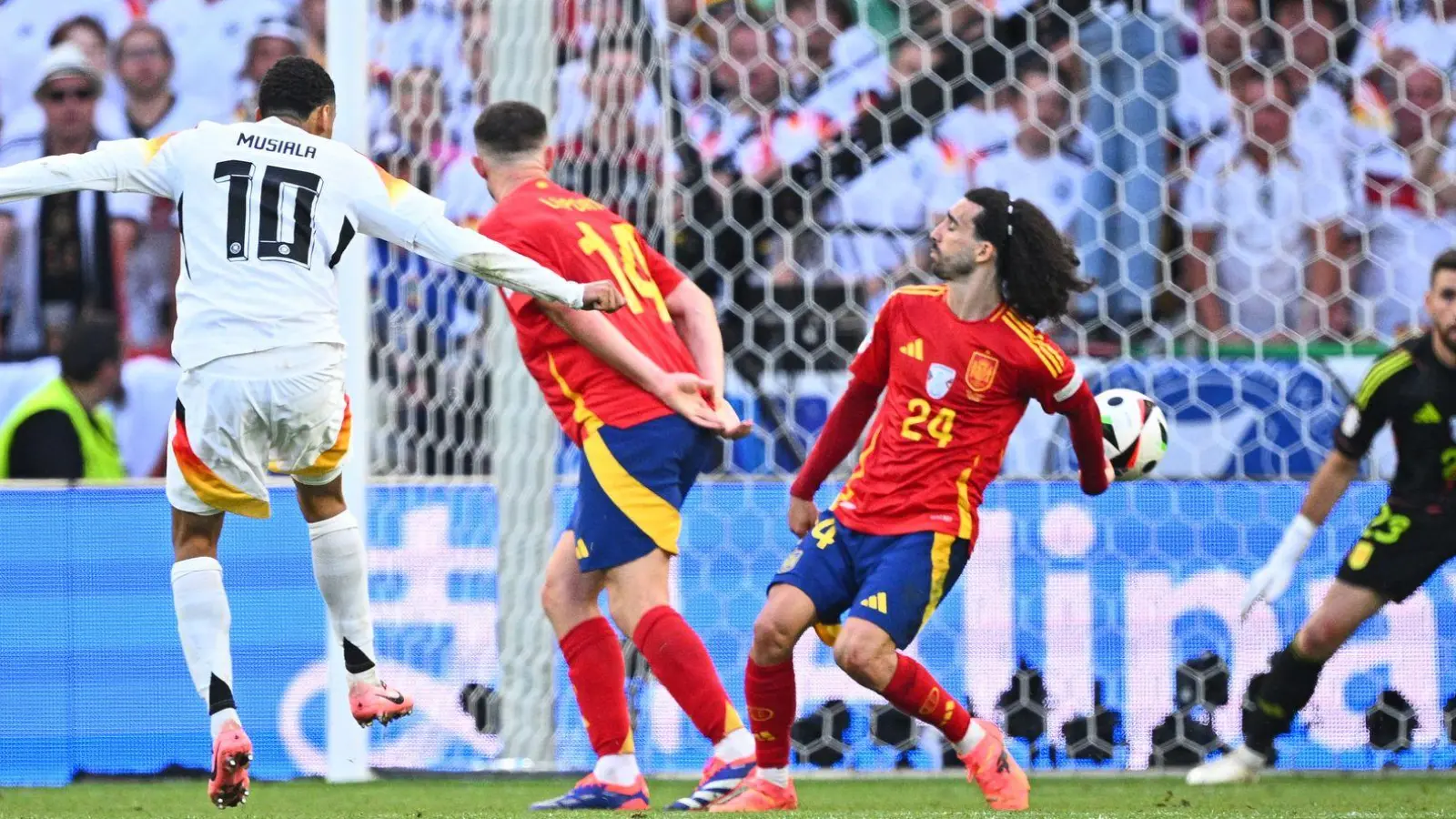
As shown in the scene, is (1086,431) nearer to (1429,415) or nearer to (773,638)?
(773,638)

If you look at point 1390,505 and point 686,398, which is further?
point 1390,505

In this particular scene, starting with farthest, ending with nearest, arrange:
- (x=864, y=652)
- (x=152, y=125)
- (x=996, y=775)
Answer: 1. (x=152, y=125)
2. (x=996, y=775)
3. (x=864, y=652)

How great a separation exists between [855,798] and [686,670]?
903 mm

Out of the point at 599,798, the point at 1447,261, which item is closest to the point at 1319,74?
the point at 1447,261

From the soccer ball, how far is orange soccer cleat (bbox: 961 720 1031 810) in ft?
2.62

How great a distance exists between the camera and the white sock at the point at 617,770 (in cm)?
486

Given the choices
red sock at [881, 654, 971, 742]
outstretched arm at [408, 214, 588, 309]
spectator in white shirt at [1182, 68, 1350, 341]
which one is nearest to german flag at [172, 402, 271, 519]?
outstretched arm at [408, 214, 588, 309]

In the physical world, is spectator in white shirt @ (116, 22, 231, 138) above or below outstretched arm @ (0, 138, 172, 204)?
above

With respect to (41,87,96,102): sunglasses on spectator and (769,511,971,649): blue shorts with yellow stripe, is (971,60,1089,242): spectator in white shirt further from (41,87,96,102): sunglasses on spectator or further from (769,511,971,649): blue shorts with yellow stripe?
(41,87,96,102): sunglasses on spectator

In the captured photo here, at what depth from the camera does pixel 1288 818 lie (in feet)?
13.7

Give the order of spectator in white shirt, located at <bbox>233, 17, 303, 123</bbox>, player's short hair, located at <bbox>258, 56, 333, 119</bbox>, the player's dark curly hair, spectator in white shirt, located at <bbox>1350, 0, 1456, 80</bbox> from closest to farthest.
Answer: player's short hair, located at <bbox>258, 56, 333, 119</bbox> < the player's dark curly hair < spectator in white shirt, located at <bbox>1350, 0, 1456, 80</bbox> < spectator in white shirt, located at <bbox>233, 17, 303, 123</bbox>

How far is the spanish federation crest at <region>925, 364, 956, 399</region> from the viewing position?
477 cm

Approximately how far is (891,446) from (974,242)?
565mm

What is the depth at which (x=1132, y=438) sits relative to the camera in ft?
16.3
